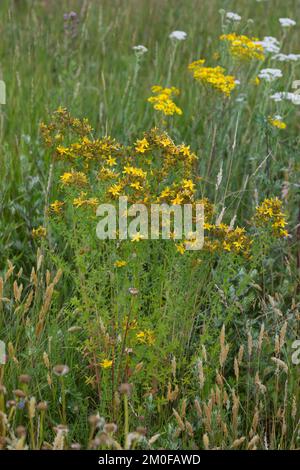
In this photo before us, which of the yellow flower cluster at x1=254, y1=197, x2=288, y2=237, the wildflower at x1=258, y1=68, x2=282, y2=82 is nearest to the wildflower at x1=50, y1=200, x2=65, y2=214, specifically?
the yellow flower cluster at x1=254, y1=197, x2=288, y2=237

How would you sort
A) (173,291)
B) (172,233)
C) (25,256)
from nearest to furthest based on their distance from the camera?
(172,233) < (173,291) < (25,256)

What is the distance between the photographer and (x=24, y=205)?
3.61 m

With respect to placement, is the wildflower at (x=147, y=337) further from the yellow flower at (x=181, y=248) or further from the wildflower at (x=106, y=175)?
the wildflower at (x=106, y=175)

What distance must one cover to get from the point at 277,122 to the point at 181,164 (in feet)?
3.43

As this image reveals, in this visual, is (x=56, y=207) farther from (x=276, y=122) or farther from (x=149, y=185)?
(x=276, y=122)

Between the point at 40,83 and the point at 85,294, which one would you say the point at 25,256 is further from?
the point at 40,83

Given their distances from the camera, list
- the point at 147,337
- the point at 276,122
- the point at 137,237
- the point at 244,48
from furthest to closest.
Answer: the point at 244,48, the point at 276,122, the point at 147,337, the point at 137,237

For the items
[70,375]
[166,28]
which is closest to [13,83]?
[166,28]

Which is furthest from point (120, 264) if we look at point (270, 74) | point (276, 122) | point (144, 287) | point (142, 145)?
point (270, 74)

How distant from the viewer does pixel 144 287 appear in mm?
2586
